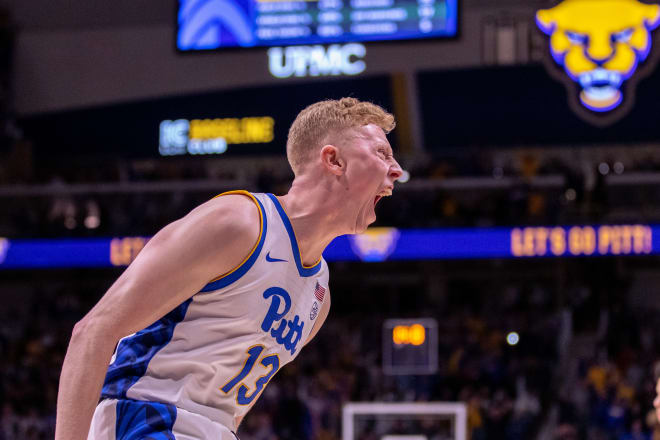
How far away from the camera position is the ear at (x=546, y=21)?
9.67 metres

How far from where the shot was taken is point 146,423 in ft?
6.29

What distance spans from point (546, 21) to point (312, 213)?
8.22m

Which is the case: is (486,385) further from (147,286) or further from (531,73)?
(147,286)

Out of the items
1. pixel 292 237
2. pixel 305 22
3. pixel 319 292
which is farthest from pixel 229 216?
pixel 305 22

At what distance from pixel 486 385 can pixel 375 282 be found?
5.89 m

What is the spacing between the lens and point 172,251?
1.81 meters

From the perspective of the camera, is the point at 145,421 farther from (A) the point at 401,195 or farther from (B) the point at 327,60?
(A) the point at 401,195

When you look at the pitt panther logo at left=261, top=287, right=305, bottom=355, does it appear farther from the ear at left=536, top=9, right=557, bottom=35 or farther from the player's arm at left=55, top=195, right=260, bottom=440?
A: the ear at left=536, top=9, right=557, bottom=35

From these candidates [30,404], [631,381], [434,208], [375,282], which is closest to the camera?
[631,381]

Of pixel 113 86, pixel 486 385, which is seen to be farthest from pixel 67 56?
pixel 486 385

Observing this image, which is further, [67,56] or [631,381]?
[67,56]

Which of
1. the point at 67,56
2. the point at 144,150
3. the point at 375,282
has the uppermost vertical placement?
the point at 67,56

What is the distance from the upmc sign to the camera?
9.72 meters

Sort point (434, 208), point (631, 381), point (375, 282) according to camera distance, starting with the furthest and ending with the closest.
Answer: point (375, 282), point (434, 208), point (631, 381)
